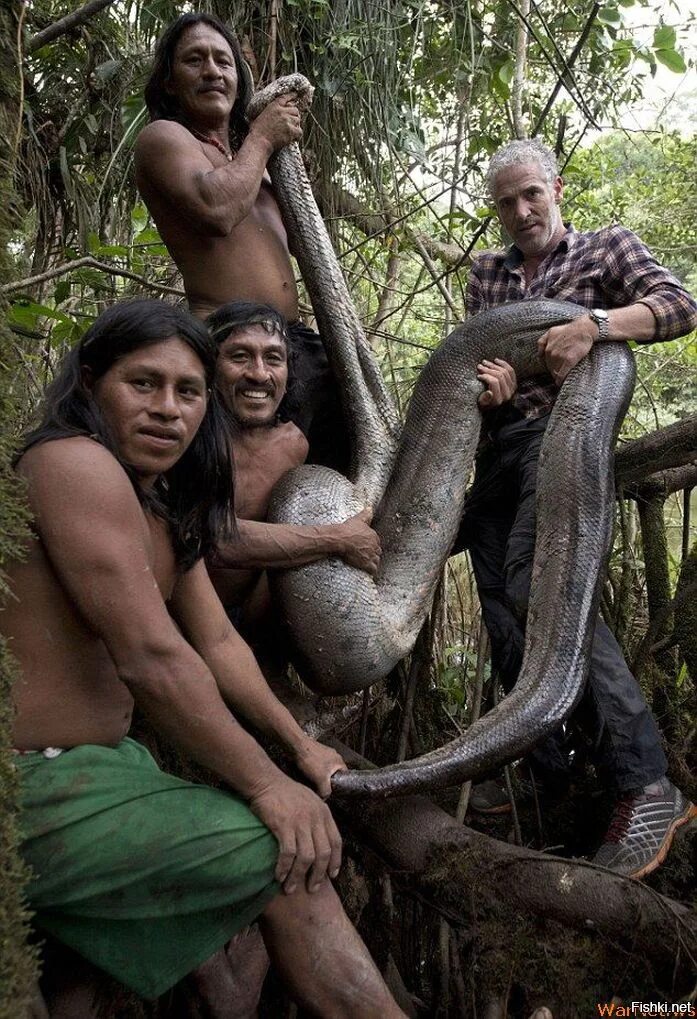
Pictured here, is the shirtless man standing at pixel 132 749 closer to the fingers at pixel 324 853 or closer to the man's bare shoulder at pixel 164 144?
the fingers at pixel 324 853

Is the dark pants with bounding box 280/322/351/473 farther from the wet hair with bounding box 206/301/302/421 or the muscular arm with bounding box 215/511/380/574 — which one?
the muscular arm with bounding box 215/511/380/574

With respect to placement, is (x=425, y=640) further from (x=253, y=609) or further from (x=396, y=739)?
(x=253, y=609)

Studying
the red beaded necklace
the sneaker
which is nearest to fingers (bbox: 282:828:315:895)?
the sneaker

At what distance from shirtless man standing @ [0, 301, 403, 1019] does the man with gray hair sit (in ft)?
3.81

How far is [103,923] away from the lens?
1.96 meters

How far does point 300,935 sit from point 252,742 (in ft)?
1.56

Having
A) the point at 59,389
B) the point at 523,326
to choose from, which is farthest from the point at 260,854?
the point at 523,326

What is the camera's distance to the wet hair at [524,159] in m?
Result: 3.59

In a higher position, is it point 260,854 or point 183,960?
point 260,854

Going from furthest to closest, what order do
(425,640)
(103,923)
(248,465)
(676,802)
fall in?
(425,640)
(248,465)
(676,802)
(103,923)

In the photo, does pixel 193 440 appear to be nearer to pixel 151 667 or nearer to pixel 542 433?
pixel 151 667

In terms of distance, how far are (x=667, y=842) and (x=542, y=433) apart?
59.7 inches

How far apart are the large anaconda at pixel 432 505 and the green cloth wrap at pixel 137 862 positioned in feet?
1.67

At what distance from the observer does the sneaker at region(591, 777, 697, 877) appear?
2738mm
